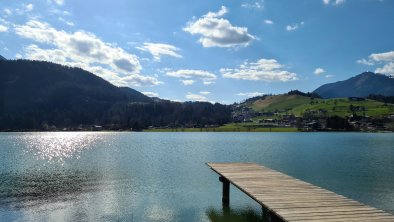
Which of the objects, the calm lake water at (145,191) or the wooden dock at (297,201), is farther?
the calm lake water at (145,191)

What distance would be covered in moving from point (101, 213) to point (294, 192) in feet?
46.8

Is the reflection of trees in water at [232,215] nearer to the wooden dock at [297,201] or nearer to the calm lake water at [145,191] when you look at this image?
the calm lake water at [145,191]

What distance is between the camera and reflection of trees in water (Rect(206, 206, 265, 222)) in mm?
26188

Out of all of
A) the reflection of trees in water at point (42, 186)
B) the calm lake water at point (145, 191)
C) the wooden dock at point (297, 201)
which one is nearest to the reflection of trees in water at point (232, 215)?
the calm lake water at point (145, 191)

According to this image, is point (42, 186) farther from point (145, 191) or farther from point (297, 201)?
point (297, 201)

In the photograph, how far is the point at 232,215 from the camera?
89.9ft

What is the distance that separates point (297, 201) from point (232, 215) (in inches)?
339

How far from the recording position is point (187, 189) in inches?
1469

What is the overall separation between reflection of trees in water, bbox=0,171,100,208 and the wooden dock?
52.1 ft

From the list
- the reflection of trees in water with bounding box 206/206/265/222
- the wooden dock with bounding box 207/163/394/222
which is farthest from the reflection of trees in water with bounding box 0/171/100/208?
the wooden dock with bounding box 207/163/394/222

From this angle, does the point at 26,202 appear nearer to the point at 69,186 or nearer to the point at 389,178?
the point at 69,186

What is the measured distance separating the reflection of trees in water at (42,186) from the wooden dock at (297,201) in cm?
1588

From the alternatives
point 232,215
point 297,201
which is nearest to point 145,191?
point 232,215

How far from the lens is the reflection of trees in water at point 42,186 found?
108ft
